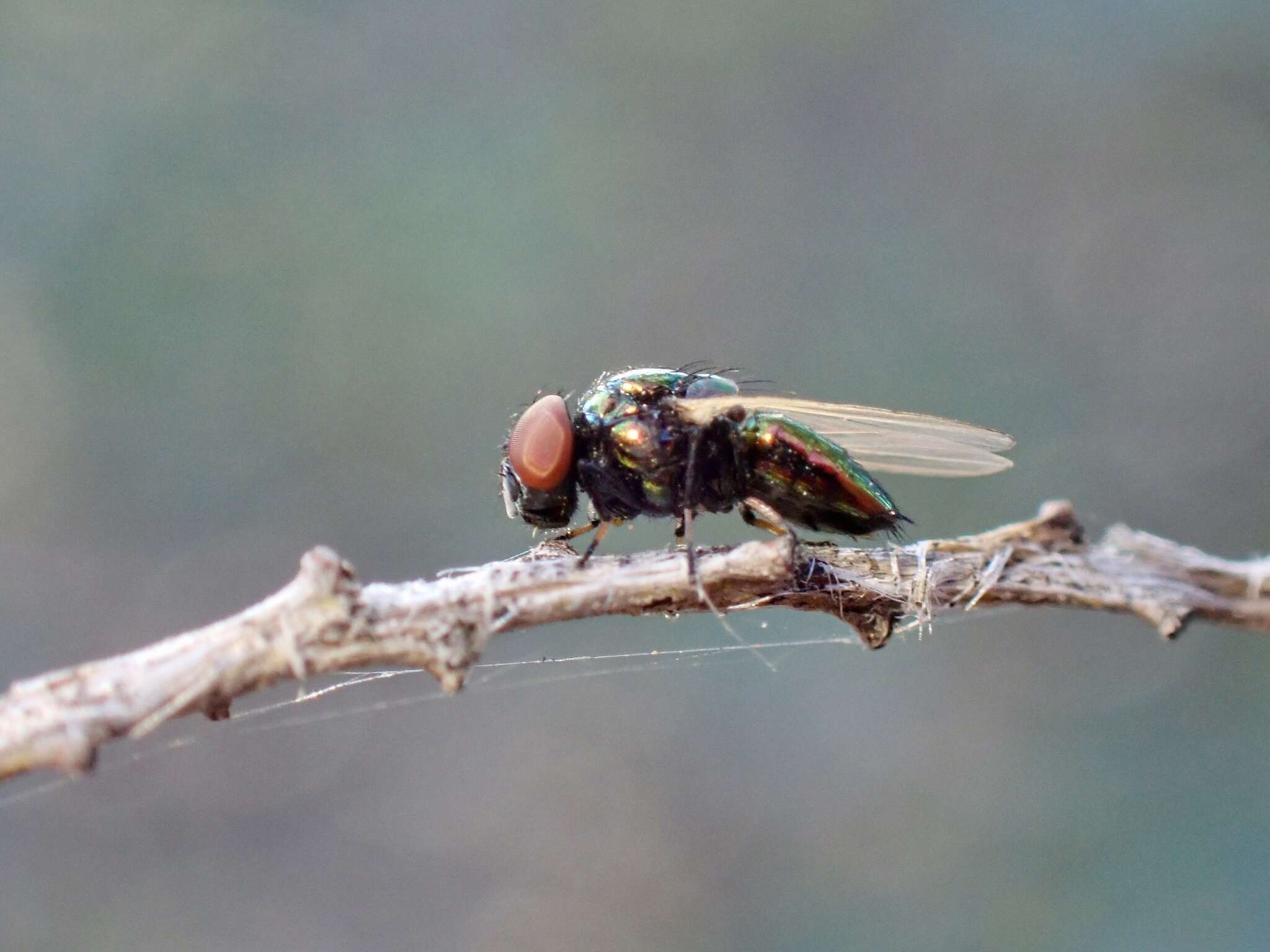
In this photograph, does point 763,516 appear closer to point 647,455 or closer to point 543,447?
point 647,455

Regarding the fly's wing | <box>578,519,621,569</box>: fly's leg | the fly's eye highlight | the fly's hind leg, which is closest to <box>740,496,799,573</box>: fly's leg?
the fly's hind leg

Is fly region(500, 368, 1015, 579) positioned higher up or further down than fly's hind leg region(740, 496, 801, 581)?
higher up

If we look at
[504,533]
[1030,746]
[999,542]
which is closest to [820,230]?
[504,533]

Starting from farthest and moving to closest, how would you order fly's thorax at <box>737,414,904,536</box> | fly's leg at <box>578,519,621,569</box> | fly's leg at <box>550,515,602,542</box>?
fly's leg at <box>550,515,602,542</box> → fly's thorax at <box>737,414,904,536</box> → fly's leg at <box>578,519,621,569</box>

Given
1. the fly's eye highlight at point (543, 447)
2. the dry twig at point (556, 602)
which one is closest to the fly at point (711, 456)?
the fly's eye highlight at point (543, 447)

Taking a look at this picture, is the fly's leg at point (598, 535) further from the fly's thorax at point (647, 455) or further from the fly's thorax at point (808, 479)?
the fly's thorax at point (808, 479)

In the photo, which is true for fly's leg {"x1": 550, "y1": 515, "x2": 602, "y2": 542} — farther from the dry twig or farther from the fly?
the dry twig
